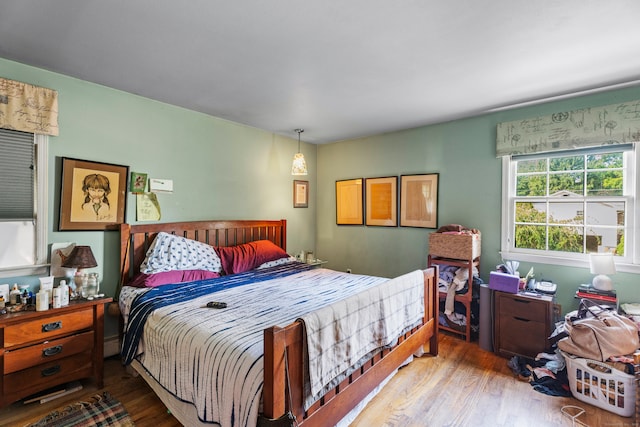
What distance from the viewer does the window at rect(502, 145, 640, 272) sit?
2.58 meters

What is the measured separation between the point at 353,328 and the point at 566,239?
8.26ft

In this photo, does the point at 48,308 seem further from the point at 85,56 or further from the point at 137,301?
the point at 85,56

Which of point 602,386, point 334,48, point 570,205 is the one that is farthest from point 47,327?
point 570,205

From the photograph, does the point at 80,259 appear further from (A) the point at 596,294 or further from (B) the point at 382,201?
(A) the point at 596,294

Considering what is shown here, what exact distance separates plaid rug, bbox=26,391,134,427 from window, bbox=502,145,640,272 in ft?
11.8

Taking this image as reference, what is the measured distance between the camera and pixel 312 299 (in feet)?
7.54

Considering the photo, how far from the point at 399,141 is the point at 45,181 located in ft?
12.1

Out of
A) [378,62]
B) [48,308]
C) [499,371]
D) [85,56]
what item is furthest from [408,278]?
[85,56]

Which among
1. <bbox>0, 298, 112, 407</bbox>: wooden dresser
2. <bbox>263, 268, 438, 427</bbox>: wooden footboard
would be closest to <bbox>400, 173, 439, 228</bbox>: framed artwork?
<bbox>263, 268, 438, 427</bbox>: wooden footboard

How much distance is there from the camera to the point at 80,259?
7.41ft

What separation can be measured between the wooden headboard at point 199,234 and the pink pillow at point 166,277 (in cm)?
21

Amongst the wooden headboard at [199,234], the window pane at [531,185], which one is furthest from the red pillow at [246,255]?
the window pane at [531,185]

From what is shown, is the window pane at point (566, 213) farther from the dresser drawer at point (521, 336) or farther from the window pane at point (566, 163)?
the dresser drawer at point (521, 336)

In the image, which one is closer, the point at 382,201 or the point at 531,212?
the point at 531,212
